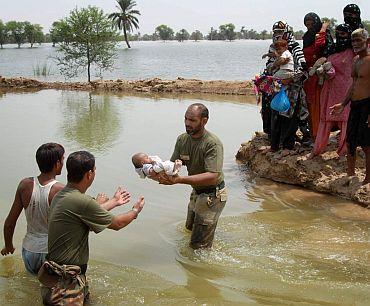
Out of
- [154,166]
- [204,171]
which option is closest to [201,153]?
[204,171]

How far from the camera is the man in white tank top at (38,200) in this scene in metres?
3.92

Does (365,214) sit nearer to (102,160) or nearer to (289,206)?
(289,206)

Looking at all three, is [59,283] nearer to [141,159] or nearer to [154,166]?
[154,166]

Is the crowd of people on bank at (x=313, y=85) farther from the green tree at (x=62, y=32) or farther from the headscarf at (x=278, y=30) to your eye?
the green tree at (x=62, y=32)

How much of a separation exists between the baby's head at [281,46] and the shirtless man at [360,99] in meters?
1.31

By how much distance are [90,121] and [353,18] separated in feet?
27.0

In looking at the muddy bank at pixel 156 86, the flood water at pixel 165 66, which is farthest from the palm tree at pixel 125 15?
the muddy bank at pixel 156 86

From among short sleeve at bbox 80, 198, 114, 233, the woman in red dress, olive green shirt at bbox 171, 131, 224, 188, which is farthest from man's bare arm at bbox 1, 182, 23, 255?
the woman in red dress

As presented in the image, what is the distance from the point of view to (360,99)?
6676mm

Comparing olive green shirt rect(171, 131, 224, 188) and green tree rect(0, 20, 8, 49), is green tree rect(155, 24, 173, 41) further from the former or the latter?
olive green shirt rect(171, 131, 224, 188)

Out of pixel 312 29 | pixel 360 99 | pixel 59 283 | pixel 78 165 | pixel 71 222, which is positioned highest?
pixel 312 29

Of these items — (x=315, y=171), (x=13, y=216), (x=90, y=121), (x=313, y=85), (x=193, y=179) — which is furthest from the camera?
(x=90, y=121)

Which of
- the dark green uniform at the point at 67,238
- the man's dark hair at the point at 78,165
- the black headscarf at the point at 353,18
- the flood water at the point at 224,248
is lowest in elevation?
the flood water at the point at 224,248

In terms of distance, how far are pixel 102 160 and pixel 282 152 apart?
3.18 m
